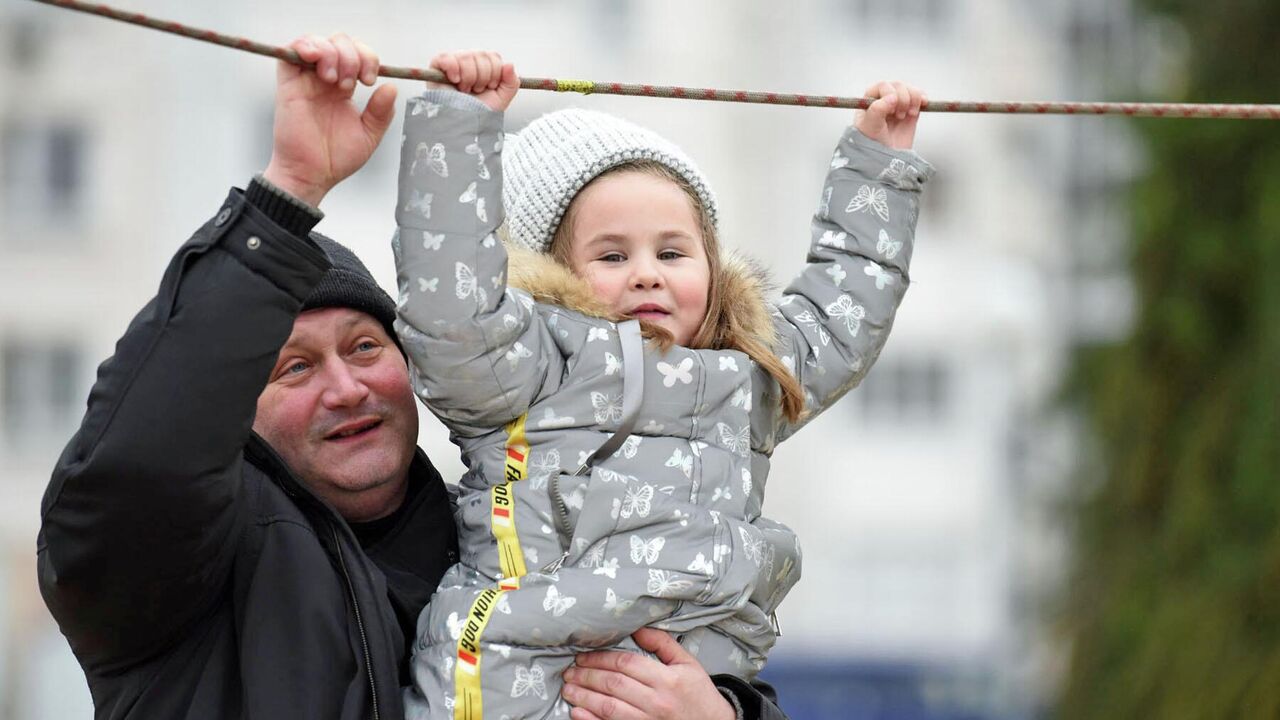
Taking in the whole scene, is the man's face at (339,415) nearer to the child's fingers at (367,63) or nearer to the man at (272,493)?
the man at (272,493)

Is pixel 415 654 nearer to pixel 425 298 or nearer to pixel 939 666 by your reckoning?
pixel 425 298

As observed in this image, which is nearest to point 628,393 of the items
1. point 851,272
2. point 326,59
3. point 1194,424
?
point 851,272

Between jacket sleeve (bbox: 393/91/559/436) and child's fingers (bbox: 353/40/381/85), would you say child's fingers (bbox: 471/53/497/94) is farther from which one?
child's fingers (bbox: 353/40/381/85)

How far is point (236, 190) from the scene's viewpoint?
2268 millimetres

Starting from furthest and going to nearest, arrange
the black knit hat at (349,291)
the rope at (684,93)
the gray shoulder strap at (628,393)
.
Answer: the black knit hat at (349,291)
the gray shoulder strap at (628,393)
the rope at (684,93)

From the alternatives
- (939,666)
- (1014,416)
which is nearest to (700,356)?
(1014,416)

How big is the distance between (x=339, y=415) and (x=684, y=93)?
752 millimetres

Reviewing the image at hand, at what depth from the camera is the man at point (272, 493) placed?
7.29 feet

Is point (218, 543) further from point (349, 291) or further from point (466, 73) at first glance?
point (466, 73)

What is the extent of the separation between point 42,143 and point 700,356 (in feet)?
57.4

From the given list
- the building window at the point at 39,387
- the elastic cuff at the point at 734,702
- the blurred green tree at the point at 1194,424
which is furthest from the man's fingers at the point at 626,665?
the building window at the point at 39,387

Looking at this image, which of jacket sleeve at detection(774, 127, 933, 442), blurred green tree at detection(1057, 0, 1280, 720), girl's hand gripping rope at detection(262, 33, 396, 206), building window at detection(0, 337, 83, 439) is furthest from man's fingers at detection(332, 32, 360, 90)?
building window at detection(0, 337, 83, 439)

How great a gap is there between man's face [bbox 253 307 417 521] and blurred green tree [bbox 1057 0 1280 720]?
441cm

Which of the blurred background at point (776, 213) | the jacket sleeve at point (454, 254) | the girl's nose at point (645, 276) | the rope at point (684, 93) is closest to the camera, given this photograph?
the rope at point (684, 93)
